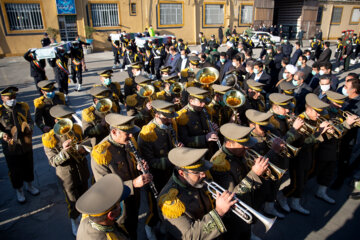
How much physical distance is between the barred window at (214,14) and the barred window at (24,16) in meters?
18.0

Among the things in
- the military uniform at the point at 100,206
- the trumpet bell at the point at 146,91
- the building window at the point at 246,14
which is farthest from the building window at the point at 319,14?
the military uniform at the point at 100,206

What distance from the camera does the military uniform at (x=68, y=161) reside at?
3841 millimetres

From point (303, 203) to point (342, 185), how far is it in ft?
4.30

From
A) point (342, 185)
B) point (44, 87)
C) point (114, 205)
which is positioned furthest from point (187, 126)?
point (342, 185)

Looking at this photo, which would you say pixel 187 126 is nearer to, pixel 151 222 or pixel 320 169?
pixel 151 222

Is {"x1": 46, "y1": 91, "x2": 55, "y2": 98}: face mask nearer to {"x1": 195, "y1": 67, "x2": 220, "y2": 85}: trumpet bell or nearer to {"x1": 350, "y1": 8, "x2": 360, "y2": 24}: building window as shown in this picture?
{"x1": 195, "y1": 67, "x2": 220, "y2": 85}: trumpet bell

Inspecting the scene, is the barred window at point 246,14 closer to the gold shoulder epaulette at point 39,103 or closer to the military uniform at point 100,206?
the gold shoulder epaulette at point 39,103

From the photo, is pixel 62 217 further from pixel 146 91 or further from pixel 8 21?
pixel 8 21

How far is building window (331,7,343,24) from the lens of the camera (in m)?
35.0

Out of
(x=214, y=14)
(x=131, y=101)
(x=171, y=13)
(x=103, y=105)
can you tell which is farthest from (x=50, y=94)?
(x=214, y=14)

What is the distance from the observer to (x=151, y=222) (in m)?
4.20

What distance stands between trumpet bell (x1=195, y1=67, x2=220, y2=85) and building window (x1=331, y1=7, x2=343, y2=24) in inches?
1478

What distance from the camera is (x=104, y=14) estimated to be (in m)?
24.7

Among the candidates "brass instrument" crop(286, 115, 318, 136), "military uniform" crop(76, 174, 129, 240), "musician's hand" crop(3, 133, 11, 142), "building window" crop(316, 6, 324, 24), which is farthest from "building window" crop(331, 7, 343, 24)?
"military uniform" crop(76, 174, 129, 240)
